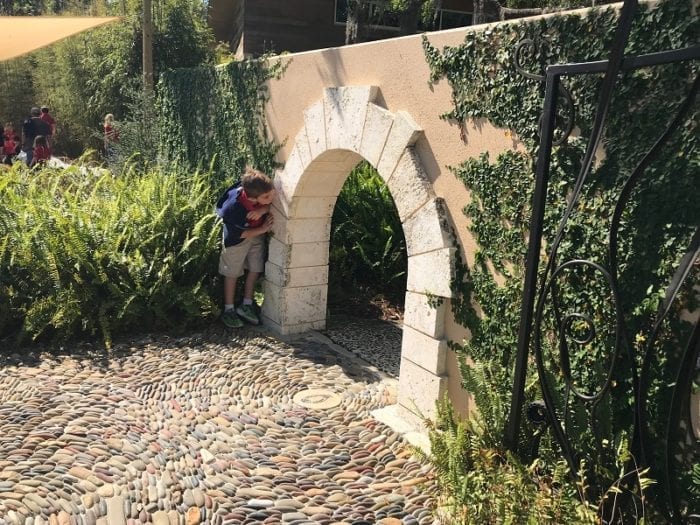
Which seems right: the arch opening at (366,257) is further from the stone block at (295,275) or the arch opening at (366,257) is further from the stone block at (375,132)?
the stone block at (375,132)

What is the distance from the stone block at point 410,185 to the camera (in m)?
3.86

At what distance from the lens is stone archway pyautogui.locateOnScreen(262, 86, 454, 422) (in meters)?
3.83

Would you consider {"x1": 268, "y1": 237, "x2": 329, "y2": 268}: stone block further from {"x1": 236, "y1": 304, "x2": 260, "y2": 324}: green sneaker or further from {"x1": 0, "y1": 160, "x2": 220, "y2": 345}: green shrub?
{"x1": 0, "y1": 160, "x2": 220, "y2": 345}: green shrub

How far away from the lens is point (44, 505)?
10.7 feet

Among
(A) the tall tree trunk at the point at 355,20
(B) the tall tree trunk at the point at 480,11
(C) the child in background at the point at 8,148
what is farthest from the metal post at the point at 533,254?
(C) the child in background at the point at 8,148

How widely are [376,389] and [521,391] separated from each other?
1914 millimetres

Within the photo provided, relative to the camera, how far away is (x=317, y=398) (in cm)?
454

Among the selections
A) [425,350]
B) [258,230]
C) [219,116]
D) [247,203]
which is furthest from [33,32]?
[425,350]

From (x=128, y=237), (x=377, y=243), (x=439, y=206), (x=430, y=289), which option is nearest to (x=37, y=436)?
(x=128, y=237)

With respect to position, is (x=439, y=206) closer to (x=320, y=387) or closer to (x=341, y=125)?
(x=341, y=125)

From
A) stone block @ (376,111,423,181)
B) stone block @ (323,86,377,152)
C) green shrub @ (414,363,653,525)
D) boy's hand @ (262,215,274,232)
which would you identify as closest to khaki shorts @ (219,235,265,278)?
boy's hand @ (262,215,274,232)

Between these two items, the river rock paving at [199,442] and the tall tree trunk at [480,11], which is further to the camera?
the tall tree trunk at [480,11]

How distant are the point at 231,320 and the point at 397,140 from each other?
8.81ft

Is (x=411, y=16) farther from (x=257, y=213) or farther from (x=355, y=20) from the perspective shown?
(x=257, y=213)
